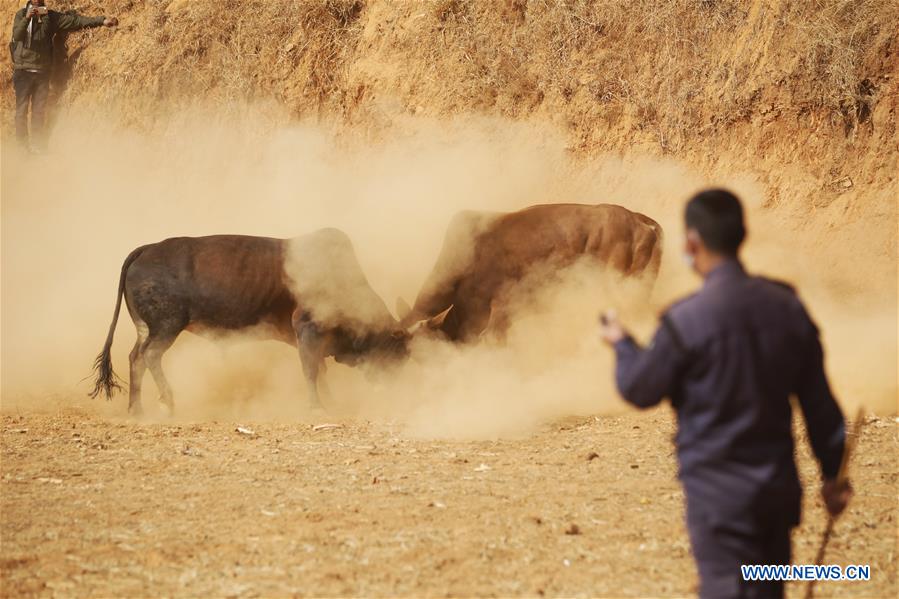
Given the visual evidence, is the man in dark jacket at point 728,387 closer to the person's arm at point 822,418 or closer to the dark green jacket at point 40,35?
the person's arm at point 822,418

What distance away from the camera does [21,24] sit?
1703cm

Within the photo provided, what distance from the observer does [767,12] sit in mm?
14750

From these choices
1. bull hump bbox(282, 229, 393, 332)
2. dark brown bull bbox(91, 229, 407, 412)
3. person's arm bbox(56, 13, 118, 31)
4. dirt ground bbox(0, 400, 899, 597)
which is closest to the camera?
dirt ground bbox(0, 400, 899, 597)

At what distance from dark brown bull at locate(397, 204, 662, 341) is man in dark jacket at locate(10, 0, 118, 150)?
924 centimetres

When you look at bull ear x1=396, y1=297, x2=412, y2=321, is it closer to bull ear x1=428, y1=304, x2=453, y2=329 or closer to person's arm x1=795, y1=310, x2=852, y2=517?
bull ear x1=428, y1=304, x2=453, y2=329

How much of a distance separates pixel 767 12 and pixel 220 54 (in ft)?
27.9

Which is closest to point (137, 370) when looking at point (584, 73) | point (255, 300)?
point (255, 300)

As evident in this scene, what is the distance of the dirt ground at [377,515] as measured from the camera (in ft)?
16.7

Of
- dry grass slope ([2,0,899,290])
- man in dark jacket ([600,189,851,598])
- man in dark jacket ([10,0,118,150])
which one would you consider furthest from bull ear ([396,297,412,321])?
man in dark jacket ([10,0,118,150])

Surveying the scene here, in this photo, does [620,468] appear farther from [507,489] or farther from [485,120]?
[485,120]

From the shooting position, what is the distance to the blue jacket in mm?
3324

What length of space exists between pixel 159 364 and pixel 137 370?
25 centimetres

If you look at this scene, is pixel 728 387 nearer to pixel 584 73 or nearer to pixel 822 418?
pixel 822 418

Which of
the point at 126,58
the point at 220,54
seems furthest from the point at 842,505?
the point at 126,58
